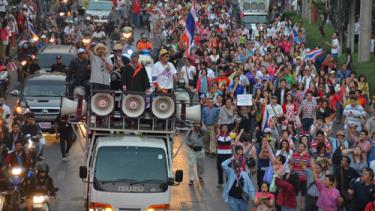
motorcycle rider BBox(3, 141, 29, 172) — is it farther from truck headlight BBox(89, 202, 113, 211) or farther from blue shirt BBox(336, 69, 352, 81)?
blue shirt BBox(336, 69, 352, 81)

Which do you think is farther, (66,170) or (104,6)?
(104,6)

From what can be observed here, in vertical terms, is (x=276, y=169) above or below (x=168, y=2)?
below

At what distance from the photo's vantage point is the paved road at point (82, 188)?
23.5m

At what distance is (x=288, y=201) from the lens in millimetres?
20969

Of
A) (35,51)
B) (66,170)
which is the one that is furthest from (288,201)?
(35,51)

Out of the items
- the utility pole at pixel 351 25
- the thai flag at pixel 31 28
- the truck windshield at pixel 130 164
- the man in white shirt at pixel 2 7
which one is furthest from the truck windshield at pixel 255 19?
the truck windshield at pixel 130 164

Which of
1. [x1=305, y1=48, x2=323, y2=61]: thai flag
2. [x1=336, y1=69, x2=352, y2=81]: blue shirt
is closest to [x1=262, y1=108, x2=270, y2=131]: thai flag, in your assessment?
[x1=336, y1=69, x2=352, y2=81]: blue shirt

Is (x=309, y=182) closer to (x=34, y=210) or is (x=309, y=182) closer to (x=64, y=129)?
(x=34, y=210)

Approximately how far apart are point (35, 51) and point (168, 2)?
23970mm

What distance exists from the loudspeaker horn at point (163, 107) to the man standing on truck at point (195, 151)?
11.9 ft

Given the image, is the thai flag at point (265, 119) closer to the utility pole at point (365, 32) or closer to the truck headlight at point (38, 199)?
the truck headlight at point (38, 199)

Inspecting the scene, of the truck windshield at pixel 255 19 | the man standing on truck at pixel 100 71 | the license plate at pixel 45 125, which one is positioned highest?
the truck windshield at pixel 255 19

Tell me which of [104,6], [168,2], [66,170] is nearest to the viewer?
[66,170]

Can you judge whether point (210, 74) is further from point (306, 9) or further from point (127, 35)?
point (306, 9)
